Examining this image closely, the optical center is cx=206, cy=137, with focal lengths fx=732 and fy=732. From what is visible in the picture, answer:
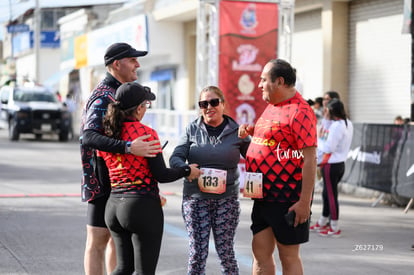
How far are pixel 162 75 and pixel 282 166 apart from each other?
98.8ft

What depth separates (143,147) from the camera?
469 cm

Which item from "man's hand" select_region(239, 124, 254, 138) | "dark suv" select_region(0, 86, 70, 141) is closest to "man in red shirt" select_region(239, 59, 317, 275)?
"man's hand" select_region(239, 124, 254, 138)

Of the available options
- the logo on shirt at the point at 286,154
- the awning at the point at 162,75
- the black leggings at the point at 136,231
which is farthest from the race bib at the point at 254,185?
the awning at the point at 162,75

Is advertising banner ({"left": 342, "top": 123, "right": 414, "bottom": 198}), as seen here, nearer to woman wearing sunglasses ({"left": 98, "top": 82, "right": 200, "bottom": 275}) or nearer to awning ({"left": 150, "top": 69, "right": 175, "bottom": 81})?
woman wearing sunglasses ({"left": 98, "top": 82, "right": 200, "bottom": 275})

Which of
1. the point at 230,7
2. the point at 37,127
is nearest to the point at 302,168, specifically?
Result: the point at 230,7

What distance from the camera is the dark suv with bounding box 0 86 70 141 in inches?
1062

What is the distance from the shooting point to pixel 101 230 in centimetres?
528

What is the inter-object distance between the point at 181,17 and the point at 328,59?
37.7ft

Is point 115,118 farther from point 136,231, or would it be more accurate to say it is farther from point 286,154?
point 286,154

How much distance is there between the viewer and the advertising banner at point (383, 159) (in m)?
11.3

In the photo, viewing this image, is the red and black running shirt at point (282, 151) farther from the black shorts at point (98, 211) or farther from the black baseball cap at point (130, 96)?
the black shorts at point (98, 211)

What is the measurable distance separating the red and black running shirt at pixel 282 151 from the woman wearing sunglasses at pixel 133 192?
65cm

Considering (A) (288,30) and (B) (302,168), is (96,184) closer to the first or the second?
(B) (302,168)

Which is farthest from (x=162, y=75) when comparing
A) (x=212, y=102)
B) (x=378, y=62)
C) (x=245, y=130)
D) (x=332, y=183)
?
(x=245, y=130)
